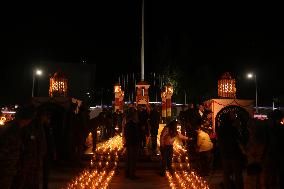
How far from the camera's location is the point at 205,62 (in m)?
51.7

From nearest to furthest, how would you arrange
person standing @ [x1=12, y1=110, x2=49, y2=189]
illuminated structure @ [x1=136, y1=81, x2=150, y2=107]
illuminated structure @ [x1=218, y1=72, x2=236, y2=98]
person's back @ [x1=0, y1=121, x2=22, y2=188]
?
person's back @ [x1=0, y1=121, x2=22, y2=188] < person standing @ [x1=12, y1=110, x2=49, y2=189] < illuminated structure @ [x1=218, y1=72, x2=236, y2=98] < illuminated structure @ [x1=136, y1=81, x2=150, y2=107]

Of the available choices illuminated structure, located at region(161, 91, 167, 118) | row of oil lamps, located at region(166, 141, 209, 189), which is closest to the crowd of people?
row of oil lamps, located at region(166, 141, 209, 189)

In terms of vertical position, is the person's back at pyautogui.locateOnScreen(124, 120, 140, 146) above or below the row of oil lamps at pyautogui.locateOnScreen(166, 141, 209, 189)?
above

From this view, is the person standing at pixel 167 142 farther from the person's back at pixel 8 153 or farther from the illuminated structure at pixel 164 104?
the illuminated structure at pixel 164 104

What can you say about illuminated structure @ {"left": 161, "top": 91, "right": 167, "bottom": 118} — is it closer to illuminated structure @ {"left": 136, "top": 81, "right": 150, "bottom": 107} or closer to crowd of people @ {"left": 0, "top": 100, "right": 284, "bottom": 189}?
illuminated structure @ {"left": 136, "top": 81, "right": 150, "bottom": 107}

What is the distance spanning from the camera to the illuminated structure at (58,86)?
17.3 metres

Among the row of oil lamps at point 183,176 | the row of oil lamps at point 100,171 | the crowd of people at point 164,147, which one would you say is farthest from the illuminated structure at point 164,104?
the crowd of people at point 164,147

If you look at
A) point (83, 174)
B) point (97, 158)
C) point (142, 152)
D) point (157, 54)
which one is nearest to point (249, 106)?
point (142, 152)

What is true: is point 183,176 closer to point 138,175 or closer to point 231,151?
point 138,175

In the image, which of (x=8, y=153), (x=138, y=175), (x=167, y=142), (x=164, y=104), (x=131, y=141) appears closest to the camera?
(x=8, y=153)

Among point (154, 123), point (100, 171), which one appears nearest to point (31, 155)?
point (100, 171)

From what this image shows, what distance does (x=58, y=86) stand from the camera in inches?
686

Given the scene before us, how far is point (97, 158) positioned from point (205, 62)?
38478 millimetres

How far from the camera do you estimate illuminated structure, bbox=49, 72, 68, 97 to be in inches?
683
